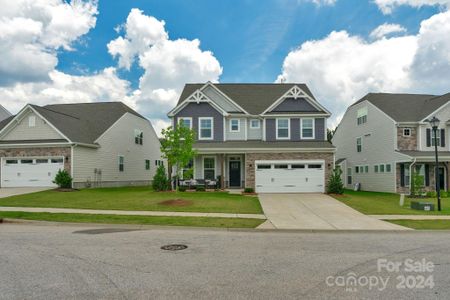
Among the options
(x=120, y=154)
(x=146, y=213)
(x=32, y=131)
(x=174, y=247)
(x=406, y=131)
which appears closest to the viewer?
(x=174, y=247)

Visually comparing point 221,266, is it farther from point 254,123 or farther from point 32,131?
point 32,131

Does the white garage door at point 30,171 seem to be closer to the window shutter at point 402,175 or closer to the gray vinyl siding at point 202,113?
the gray vinyl siding at point 202,113

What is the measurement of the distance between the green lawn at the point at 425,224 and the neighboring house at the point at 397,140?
13.8m

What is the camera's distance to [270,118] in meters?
28.1

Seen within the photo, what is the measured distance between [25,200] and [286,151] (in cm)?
1638

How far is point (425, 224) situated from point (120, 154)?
26.5 m

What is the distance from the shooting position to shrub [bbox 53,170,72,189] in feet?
83.1

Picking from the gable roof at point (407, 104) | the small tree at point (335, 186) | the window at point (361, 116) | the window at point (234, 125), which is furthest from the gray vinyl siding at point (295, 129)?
the window at point (361, 116)

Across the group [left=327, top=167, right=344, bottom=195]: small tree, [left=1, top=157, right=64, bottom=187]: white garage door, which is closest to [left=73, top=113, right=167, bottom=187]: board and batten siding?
[left=1, top=157, right=64, bottom=187]: white garage door

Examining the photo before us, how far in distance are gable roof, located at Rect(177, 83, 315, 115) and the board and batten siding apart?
7361 millimetres

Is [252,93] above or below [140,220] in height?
above

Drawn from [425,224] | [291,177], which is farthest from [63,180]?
[425,224]

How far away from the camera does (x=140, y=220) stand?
13430mm

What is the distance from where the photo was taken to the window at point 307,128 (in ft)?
91.5
